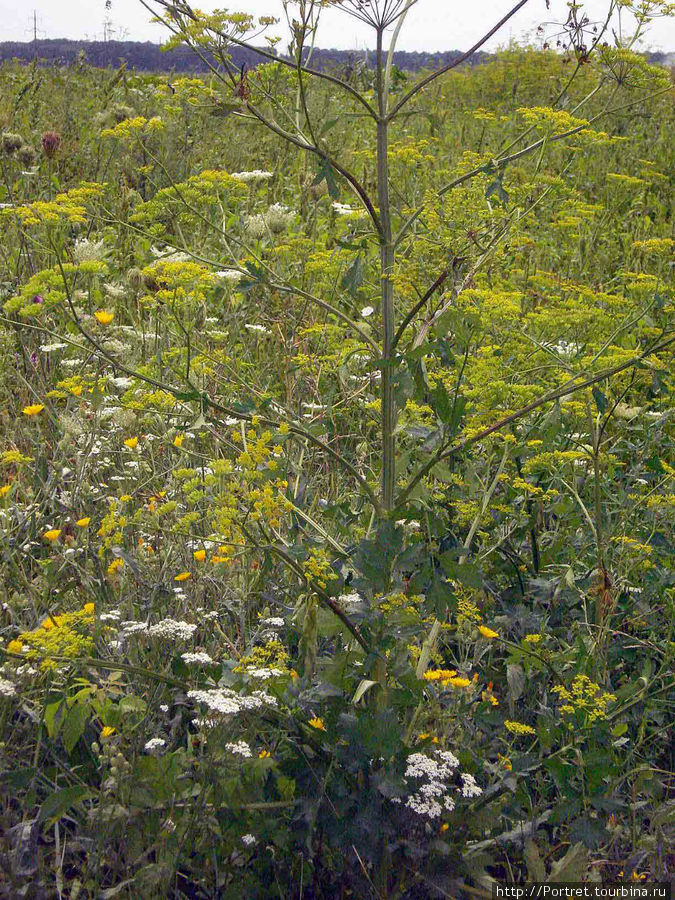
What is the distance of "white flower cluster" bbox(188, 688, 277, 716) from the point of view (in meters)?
1.54

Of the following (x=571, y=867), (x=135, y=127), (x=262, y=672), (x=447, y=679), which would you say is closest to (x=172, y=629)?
(x=262, y=672)

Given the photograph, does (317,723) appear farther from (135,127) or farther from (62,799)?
(135,127)

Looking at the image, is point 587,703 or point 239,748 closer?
point 239,748

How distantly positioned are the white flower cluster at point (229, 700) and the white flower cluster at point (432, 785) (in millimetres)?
319

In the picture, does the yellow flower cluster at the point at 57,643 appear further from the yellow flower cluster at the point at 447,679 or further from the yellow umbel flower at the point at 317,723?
the yellow flower cluster at the point at 447,679

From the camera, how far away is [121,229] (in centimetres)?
514

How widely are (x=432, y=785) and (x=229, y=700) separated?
434mm

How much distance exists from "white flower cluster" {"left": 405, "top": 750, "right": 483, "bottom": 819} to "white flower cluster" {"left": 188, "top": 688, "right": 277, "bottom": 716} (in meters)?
0.32

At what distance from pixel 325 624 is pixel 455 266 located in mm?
854

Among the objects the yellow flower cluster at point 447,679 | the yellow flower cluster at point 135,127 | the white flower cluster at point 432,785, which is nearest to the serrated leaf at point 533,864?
the white flower cluster at point 432,785

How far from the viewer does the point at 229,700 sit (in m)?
1.56

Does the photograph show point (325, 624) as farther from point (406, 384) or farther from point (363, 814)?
point (406, 384)

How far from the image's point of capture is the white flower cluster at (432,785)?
1.57 m

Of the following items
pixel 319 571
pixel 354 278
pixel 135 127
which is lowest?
pixel 319 571
